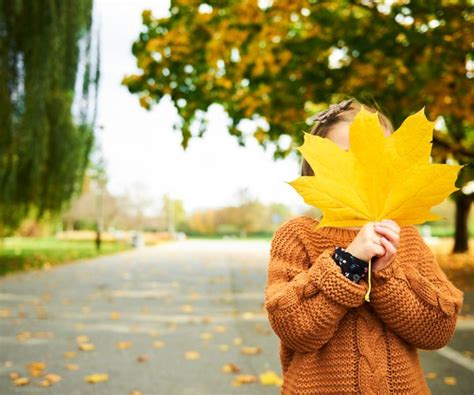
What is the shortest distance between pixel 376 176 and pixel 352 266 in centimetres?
26

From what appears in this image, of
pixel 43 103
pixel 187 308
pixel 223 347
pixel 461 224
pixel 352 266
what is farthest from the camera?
pixel 461 224

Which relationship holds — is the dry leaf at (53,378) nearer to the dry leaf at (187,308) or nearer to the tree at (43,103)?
the dry leaf at (187,308)

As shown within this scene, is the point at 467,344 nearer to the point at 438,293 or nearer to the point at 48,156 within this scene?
the point at 438,293

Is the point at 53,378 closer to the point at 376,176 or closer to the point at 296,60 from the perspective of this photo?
the point at 376,176

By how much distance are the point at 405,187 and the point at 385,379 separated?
56cm

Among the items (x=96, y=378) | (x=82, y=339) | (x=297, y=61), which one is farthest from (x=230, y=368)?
(x=297, y=61)

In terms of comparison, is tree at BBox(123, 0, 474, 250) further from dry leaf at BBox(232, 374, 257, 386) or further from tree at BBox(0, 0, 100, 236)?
tree at BBox(0, 0, 100, 236)

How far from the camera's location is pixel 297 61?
7.16 m

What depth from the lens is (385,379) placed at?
4.81 feet

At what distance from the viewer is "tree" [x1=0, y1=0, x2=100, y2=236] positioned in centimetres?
1081

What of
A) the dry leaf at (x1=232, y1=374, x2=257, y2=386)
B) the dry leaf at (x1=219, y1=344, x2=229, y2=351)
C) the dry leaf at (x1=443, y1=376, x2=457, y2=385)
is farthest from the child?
the dry leaf at (x1=219, y1=344, x2=229, y2=351)

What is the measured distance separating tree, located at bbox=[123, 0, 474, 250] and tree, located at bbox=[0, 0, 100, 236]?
14.8ft

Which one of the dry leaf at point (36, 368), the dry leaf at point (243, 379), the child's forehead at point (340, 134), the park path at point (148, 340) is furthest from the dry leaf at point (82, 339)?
the child's forehead at point (340, 134)

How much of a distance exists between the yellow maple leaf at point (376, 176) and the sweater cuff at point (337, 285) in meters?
0.15
